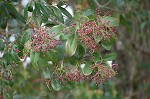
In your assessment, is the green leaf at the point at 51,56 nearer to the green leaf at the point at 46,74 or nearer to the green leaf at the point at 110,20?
the green leaf at the point at 46,74

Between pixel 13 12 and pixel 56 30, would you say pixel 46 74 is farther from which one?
pixel 13 12

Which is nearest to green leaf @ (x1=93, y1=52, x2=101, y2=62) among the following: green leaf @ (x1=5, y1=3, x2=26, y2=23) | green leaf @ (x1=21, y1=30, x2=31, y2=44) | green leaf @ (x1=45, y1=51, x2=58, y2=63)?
green leaf @ (x1=45, y1=51, x2=58, y2=63)

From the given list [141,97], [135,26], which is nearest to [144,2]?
[135,26]

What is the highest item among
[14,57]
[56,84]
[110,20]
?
[110,20]

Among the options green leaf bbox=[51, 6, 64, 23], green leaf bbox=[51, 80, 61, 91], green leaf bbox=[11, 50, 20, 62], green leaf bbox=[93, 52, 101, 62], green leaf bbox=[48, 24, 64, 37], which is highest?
green leaf bbox=[51, 6, 64, 23]

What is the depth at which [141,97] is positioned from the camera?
12.1 feet

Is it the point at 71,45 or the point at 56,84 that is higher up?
the point at 71,45

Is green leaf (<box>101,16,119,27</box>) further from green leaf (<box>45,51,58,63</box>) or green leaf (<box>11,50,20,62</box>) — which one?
green leaf (<box>11,50,20,62</box>)

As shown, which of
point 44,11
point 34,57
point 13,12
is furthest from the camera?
point 13,12

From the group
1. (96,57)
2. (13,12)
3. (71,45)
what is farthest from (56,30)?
(13,12)

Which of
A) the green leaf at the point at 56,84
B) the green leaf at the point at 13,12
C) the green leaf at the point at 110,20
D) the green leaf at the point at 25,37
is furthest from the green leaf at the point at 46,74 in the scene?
the green leaf at the point at 13,12

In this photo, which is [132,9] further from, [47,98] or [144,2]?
[47,98]

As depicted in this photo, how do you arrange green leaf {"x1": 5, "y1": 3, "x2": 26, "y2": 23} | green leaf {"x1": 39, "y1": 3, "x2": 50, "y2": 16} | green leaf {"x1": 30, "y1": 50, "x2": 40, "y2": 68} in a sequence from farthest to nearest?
green leaf {"x1": 5, "y1": 3, "x2": 26, "y2": 23} → green leaf {"x1": 39, "y1": 3, "x2": 50, "y2": 16} → green leaf {"x1": 30, "y1": 50, "x2": 40, "y2": 68}

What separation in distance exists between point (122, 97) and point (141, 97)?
233 millimetres
